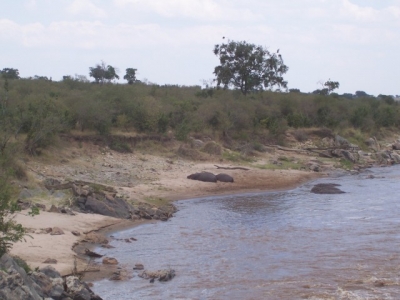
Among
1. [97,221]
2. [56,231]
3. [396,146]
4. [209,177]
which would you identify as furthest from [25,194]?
[396,146]

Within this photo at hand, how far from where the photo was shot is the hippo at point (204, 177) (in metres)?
25.3

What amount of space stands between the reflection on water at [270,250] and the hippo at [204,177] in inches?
96.1

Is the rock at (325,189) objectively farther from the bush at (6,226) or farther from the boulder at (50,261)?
the bush at (6,226)

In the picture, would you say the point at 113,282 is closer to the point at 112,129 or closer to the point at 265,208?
the point at 265,208

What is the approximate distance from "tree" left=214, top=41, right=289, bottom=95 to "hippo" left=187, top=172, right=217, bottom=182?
2298cm

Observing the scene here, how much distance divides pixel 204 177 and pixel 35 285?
644 inches

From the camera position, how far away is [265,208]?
68.5 ft

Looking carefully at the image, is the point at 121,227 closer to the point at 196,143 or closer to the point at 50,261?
the point at 50,261

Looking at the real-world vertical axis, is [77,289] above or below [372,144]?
below

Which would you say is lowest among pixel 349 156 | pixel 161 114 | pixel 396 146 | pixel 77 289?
pixel 77 289

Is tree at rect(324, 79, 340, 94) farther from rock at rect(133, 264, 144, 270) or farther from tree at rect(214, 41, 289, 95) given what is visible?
rock at rect(133, 264, 144, 270)

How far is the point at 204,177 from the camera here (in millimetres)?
25359

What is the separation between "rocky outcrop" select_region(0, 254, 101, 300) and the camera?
8.25m

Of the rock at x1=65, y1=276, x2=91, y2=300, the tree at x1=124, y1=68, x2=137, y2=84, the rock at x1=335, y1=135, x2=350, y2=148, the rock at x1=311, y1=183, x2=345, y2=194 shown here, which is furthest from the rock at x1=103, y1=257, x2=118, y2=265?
the tree at x1=124, y1=68, x2=137, y2=84
